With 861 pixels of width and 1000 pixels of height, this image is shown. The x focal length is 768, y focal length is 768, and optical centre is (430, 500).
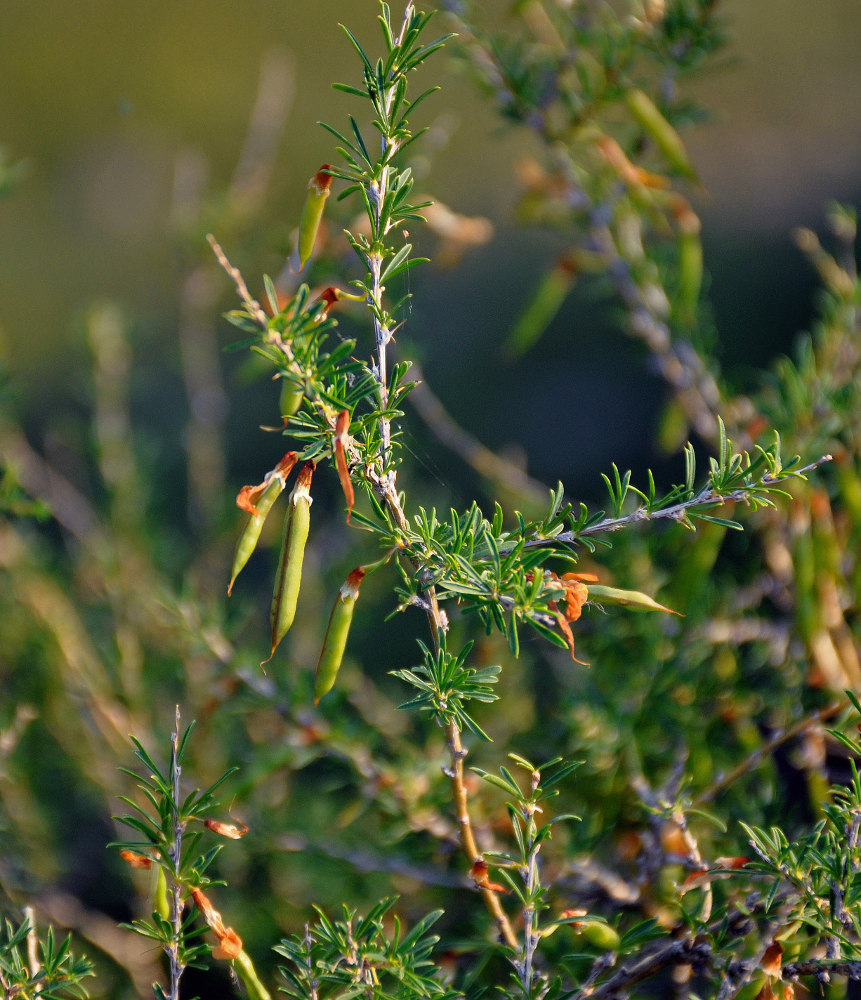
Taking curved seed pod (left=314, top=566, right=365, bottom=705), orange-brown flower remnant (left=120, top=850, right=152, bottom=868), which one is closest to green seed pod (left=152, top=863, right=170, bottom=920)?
orange-brown flower remnant (left=120, top=850, right=152, bottom=868)

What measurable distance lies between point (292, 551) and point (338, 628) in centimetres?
4

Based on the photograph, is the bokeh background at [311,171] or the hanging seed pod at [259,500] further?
the bokeh background at [311,171]

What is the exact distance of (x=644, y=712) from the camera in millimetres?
534

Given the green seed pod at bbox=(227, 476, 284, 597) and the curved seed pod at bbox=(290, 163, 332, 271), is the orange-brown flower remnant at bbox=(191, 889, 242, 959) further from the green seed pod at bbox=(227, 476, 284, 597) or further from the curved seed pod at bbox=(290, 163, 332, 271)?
the curved seed pod at bbox=(290, 163, 332, 271)

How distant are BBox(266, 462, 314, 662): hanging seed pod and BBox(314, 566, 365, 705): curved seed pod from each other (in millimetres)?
20

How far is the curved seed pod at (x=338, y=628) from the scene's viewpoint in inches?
12.6

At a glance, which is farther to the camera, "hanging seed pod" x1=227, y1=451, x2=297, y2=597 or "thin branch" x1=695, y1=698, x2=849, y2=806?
"thin branch" x1=695, y1=698, x2=849, y2=806

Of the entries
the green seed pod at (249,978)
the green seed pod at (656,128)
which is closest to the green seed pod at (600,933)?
the green seed pod at (249,978)

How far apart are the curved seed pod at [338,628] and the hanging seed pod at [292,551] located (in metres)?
0.02

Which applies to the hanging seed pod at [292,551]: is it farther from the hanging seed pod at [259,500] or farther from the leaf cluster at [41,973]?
the leaf cluster at [41,973]

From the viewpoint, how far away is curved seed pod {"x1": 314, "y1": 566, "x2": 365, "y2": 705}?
0.32 m

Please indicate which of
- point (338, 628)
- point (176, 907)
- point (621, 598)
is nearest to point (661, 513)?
point (621, 598)

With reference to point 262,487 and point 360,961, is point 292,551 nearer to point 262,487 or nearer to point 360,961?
point 262,487

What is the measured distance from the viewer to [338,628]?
1.05ft
